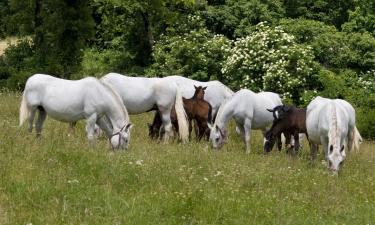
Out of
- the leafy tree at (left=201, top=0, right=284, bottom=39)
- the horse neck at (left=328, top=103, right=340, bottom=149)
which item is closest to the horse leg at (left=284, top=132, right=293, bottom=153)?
the horse neck at (left=328, top=103, right=340, bottom=149)

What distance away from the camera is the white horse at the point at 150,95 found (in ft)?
49.7

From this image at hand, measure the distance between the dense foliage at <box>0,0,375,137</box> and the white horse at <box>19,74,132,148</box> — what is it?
11.0 metres

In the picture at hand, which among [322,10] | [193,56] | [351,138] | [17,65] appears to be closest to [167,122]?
[351,138]

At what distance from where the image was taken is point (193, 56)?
2820 cm

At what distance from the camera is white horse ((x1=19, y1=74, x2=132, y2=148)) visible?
1227 cm

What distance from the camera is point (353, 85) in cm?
2625

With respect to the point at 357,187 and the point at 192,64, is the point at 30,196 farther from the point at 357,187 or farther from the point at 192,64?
the point at 192,64

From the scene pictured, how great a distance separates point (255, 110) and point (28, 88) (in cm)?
607

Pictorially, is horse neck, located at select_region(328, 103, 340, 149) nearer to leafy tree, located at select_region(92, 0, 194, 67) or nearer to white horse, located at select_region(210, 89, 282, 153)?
white horse, located at select_region(210, 89, 282, 153)

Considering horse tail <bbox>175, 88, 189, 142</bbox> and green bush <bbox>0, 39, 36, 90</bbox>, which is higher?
horse tail <bbox>175, 88, 189, 142</bbox>

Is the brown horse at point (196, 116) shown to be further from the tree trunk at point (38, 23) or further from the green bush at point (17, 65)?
the tree trunk at point (38, 23)

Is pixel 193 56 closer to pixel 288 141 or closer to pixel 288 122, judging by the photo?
pixel 288 141

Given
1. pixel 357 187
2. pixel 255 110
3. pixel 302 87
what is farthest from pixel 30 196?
pixel 302 87

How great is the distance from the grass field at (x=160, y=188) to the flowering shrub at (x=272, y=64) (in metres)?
13.1
